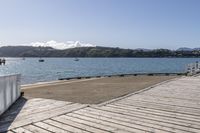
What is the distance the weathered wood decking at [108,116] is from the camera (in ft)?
20.7

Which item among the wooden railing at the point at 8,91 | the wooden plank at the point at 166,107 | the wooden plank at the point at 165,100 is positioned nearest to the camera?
the wooden plank at the point at 166,107

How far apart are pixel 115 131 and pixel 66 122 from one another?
1.37 metres

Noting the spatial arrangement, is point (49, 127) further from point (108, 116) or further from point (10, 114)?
point (10, 114)

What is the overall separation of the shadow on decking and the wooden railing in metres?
0.13

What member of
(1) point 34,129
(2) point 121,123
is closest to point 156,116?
(2) point 121,123

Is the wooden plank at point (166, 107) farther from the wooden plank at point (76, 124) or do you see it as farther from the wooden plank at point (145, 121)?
the wooden plank at point (76, 124)

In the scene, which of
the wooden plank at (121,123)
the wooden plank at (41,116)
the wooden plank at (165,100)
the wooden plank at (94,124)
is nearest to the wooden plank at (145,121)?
the wooden plank at (121,123)

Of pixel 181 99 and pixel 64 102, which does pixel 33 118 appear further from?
pixel 181 99

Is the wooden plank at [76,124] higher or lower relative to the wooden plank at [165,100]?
lower

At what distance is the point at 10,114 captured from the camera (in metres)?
7.93

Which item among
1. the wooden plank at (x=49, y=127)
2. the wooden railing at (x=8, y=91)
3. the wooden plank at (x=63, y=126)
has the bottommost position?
the wooden plank at (x=49, y=127)

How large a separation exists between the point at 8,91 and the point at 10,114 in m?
1.25

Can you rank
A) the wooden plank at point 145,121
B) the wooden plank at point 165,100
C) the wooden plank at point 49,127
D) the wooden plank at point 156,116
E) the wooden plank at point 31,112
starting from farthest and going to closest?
the wooden plank at point 165,100, the wooden plank at point 31,112, the wooden plank at point 156,116, the wooden plank at point 145,121, the wooden plank at point 49,127

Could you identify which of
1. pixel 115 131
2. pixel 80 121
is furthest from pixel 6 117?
pixel 115 131
